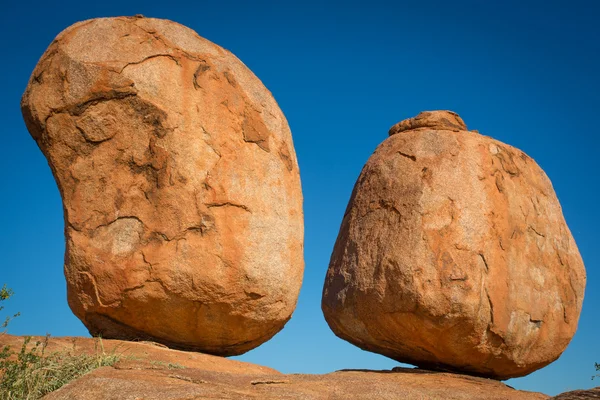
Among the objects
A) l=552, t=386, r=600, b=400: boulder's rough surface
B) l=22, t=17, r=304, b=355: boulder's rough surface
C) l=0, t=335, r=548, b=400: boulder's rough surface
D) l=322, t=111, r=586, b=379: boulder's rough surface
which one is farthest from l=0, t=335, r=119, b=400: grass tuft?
l=552, t=386, r=600, b=400: boulder's rough surface

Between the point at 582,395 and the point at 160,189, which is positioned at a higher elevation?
the point at 160,189

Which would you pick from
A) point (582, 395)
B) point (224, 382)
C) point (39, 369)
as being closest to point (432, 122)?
point (582, 395)

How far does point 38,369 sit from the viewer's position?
5402 millimetres

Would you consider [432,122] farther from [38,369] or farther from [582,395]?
[38,369]

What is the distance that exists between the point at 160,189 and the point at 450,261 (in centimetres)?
279

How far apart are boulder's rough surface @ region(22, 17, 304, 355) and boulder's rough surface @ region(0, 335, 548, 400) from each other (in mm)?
424

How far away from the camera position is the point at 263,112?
725cm

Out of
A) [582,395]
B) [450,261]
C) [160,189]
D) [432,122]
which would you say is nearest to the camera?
[582,395]

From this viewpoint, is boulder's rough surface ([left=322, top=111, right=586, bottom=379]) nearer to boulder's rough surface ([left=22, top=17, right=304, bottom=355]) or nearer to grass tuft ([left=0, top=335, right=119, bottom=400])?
boulder's rough surface ([left=22, top=17, right=304, bottom=355])

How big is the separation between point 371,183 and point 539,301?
2119 millimetres

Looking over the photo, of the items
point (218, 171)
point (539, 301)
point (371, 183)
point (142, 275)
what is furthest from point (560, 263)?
point (142, 275)

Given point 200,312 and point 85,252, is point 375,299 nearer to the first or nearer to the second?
point 200,312

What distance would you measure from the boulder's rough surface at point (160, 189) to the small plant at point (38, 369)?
92cm

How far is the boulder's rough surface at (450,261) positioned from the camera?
7.18m
